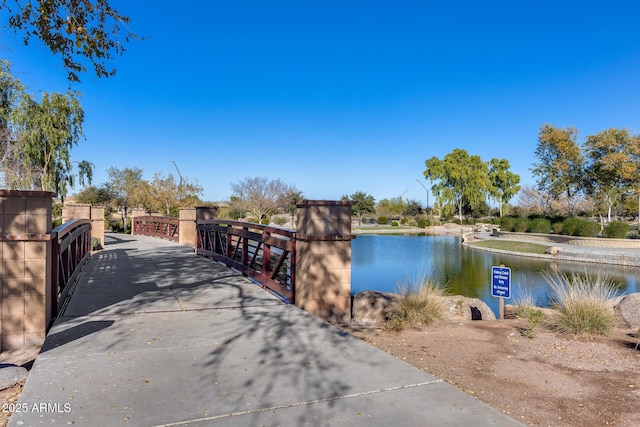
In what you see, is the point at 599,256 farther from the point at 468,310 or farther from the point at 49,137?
the point at 49,137

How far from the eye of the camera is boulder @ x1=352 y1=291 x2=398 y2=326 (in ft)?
24.7

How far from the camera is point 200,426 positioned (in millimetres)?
2805

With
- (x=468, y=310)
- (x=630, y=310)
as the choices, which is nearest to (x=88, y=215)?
(x=468, y=310)

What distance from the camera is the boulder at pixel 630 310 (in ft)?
24.5

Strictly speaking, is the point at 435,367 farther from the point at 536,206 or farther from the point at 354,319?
the point at 536,206

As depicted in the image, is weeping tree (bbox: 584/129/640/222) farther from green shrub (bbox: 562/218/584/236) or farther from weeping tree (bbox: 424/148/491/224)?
weeping tree (bbox: 424/148/491/224)

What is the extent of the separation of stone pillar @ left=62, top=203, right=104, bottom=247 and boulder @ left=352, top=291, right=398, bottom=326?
453 inches

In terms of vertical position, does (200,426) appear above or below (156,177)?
below

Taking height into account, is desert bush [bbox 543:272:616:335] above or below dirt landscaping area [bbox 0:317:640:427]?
above

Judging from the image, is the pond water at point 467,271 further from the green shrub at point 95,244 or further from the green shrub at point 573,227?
the green shrub at point 95,244

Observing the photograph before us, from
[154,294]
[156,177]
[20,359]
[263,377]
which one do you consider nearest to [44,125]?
[156,177]

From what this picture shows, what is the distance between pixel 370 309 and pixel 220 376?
4424 mm

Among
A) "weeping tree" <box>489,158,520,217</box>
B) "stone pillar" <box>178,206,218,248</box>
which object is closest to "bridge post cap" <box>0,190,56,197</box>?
"stone pillar" <box>178,206,218,248</box>

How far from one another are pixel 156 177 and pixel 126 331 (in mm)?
32058
